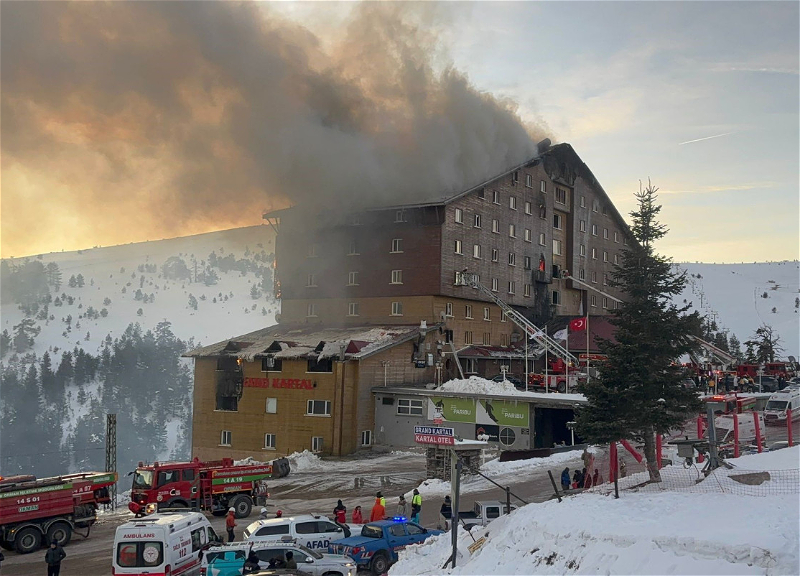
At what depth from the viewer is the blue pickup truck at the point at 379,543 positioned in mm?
19016

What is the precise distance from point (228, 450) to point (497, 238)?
926 inches

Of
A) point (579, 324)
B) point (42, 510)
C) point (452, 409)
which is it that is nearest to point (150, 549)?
point (42, 510)

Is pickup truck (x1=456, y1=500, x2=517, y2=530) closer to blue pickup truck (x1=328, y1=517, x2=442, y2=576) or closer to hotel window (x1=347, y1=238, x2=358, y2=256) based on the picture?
blue pickup truck (x1=328, y1=517, x2=442, y2=576)

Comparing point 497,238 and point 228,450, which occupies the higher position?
point 497,238

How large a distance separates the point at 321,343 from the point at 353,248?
30.6 feet

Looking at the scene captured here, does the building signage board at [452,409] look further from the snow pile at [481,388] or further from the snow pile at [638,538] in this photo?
the snow pile at [638,538]

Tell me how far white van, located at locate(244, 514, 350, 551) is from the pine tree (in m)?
7.63

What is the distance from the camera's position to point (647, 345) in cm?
1964

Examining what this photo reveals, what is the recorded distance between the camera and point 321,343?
140 feet

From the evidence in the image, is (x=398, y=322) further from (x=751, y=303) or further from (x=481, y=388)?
(x=751, y=303)

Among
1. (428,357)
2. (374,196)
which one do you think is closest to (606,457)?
(428,357)

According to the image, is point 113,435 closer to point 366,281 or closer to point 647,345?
point 366,281

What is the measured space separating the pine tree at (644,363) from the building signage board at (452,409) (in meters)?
20.7

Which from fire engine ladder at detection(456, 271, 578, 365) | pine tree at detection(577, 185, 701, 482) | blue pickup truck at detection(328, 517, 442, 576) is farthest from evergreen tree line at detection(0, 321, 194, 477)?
pine tree at detection(577, 185, 701, 482)
